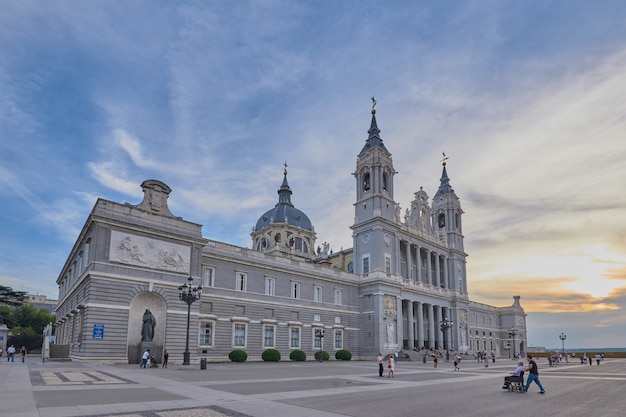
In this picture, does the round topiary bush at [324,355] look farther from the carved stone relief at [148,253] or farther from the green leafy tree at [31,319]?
the green leafy tree at [31,319]

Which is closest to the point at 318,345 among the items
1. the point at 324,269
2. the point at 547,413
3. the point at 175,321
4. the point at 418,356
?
the point at 324,269

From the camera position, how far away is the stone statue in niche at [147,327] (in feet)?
113

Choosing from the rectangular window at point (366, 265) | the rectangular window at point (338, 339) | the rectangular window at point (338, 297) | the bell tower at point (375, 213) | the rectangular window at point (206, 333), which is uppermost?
the bell tower at point (375, 213)

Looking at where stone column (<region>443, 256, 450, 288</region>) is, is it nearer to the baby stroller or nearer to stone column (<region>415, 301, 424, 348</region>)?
stone column (<region>415, 301, 424, 348</region>)

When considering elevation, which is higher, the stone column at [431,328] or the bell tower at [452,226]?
the bell tower at [452,226]

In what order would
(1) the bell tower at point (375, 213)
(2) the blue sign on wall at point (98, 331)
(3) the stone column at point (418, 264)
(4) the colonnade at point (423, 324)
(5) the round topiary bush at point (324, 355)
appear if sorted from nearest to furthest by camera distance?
(2) the blue sign on wall at point (98, 331), (5) the round topiary bush at point (324, 355), (1) the bell tower at point (375, 213), (4) the colonnade at point (423, 324), (3) the stone column at point (418, 264)

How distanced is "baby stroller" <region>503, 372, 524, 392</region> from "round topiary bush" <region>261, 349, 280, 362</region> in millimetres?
28438

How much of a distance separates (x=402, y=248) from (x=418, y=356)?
56.6ft

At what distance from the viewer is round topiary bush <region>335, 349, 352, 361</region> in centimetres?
5378

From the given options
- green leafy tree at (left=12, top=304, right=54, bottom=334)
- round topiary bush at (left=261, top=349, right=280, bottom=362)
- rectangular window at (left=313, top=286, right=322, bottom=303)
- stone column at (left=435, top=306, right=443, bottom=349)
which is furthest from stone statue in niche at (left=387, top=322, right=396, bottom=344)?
green leafy tree at (left=12, top=304, right=54, bottom=334)

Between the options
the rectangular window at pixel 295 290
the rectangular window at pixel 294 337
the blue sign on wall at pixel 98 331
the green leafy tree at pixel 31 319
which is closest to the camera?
the blue sign on wall at pixel 98 331

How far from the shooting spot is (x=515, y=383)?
20578 mm

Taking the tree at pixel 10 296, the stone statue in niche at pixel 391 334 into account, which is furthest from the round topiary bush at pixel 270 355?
the tree at pixel 10 296

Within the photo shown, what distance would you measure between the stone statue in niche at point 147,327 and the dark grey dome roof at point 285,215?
62832 mm
